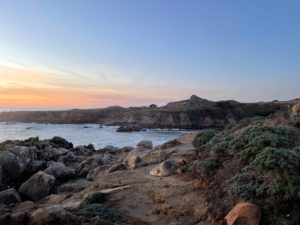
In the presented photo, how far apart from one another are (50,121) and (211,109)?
38725 mm

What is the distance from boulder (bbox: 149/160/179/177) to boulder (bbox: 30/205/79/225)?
6150mm

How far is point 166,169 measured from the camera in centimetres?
1382

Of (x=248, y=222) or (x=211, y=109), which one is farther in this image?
(x=211, y=109)

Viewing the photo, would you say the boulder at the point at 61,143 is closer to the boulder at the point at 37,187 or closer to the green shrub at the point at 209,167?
the boulder at the point at 37,187

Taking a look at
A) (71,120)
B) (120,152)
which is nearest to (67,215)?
(120,152)

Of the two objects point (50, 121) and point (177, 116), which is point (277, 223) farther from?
point (50, 121)

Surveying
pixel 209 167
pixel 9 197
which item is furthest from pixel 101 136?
pixel 209 167

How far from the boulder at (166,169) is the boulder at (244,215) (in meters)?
5.06

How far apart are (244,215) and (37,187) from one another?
32.2ft

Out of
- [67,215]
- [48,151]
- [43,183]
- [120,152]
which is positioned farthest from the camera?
[120,152]

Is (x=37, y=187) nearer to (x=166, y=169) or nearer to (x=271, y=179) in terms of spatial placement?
(x=166, y=169)

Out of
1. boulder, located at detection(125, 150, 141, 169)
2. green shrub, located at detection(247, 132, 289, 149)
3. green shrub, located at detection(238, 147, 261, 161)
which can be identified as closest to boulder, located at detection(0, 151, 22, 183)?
boulder, located at detection(125, 150, 141, 169)

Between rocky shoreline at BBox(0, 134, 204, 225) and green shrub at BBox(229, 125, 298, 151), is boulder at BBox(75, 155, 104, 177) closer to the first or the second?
rocky shoreline at BBox(0, 134, 204, 225)

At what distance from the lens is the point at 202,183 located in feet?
38.1
